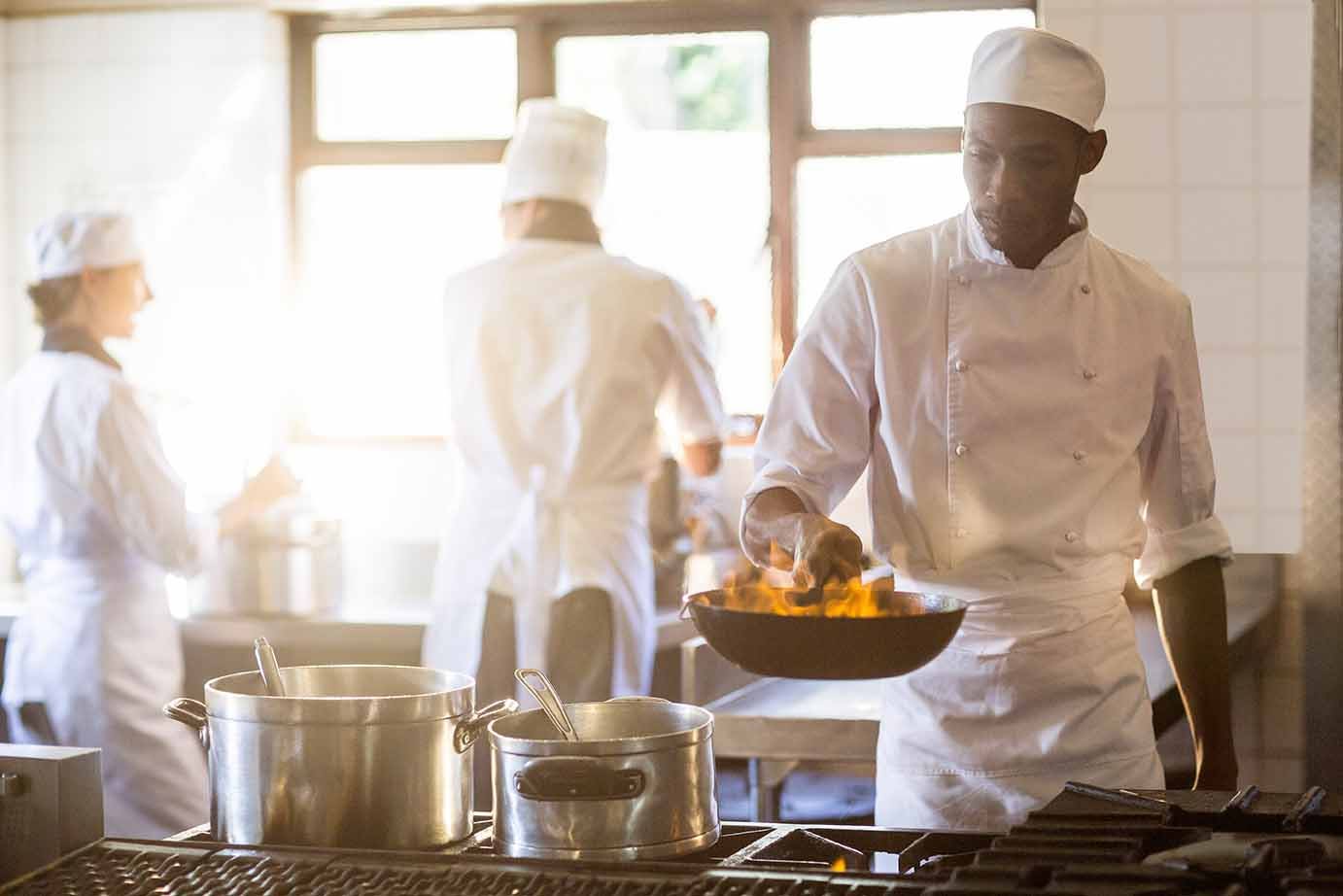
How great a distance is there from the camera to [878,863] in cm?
141

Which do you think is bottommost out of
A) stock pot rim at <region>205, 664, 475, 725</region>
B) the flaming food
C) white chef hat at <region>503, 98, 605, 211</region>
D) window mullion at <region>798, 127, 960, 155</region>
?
stock pot rim at <region>205, 664, 475, 725</region>

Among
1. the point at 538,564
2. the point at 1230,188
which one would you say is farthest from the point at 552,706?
the point at 1230,188

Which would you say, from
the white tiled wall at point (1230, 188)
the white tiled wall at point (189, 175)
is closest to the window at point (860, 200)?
the white tiled wall at point (1230, 188)

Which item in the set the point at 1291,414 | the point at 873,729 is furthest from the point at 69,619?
the point at 1291,414

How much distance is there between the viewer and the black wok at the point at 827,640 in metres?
1.39

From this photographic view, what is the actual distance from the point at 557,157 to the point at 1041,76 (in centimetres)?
124

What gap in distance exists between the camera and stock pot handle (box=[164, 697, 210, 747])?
1455 mm

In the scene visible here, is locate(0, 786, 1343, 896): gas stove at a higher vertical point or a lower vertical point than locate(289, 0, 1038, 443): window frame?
lower

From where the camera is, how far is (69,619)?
3.05 metres

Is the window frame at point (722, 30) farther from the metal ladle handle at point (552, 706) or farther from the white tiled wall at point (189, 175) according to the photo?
the metal ladle handle at point (552, 706)

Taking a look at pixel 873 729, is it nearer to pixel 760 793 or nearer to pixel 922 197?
pixel 760 793

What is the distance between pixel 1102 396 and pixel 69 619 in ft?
6.74

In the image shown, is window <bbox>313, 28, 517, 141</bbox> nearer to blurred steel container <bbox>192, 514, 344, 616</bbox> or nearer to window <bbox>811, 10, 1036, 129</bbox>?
window <bbox>811, 10, 1036, 129</bbox>

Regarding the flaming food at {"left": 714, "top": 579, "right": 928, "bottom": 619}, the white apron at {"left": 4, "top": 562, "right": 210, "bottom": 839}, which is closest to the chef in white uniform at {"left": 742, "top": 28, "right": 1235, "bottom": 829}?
the flaming food at {"left": 714, "top": 579, "right": 928, "bottom": 619}
